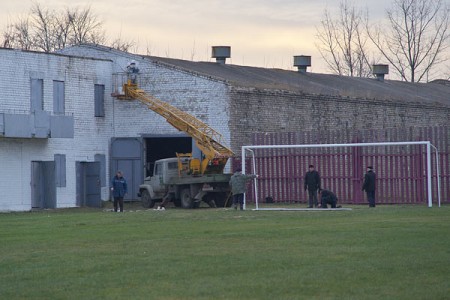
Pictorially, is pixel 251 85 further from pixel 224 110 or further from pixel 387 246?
pixel 387 246

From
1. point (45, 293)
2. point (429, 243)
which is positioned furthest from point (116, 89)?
point (45, 293)

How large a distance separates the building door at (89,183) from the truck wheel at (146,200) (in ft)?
12.7

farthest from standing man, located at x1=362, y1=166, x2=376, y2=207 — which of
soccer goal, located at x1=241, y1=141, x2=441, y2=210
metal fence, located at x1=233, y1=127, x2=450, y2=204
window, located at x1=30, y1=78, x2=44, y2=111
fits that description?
window, located at x1=30, y1=78, x2=44, y2=111

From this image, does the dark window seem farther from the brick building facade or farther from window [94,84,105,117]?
window [94,84,105,117]

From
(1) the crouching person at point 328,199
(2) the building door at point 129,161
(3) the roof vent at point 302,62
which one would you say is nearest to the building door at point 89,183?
(2) the building door at point 129,161

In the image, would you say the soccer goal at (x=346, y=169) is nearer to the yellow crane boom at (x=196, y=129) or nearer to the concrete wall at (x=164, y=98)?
the yellow crane boom at (x=196, y=129)

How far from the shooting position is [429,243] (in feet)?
73.2

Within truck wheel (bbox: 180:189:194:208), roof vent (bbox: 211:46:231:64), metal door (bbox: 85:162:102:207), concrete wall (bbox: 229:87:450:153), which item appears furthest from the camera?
roof vent (bbox: 211:46:231:64)

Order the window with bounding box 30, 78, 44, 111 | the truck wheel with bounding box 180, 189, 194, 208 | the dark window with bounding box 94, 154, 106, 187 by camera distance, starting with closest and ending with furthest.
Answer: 1. the truck wheel with bounding box 180, 189, 194, 208
2. the window with bounding box 30, 78, 44, 111
3. the dark window with bounding box 94, 154, 106, 187

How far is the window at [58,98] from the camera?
50.4m

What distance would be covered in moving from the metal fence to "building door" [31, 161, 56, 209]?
27.9ft

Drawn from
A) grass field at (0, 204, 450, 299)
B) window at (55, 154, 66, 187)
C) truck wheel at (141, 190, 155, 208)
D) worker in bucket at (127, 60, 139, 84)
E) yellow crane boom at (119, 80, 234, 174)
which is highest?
worker in bucket at (127, 60, 139, 84)

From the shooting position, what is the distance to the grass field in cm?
1602

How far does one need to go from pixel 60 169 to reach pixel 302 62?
21849 mm
